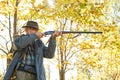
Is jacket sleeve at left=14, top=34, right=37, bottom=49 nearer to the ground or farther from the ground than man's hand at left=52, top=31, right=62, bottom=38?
nearer to the ground

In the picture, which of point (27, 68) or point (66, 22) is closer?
point (27, 68)

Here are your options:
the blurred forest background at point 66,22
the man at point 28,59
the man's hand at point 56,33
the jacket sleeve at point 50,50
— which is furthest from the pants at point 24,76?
the blurred forest background at point 66,22

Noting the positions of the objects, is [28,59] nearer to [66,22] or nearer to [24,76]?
[24,76]

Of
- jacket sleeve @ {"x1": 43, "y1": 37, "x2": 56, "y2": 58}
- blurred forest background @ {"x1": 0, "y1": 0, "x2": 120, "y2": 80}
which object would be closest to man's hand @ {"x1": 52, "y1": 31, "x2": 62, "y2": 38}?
jacket sleeve @ {"x1": 43, "y1": 37, "x2": 56, "y2": 58}

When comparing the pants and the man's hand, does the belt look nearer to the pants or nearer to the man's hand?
the pants

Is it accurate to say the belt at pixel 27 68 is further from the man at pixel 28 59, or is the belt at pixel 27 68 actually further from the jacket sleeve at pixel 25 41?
the jacket sleeve at pixel 25 41

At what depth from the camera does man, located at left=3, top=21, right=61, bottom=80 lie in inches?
194

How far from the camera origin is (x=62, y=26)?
15.8m

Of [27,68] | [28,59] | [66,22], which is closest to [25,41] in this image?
[28,59]

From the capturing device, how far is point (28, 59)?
503cm

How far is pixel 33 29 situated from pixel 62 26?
10.6m

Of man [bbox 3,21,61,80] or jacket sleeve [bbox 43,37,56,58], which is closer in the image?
man [bbox 3,21,61,80]

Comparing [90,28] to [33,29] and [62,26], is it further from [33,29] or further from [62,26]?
[33,29]

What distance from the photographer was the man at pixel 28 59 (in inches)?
194
